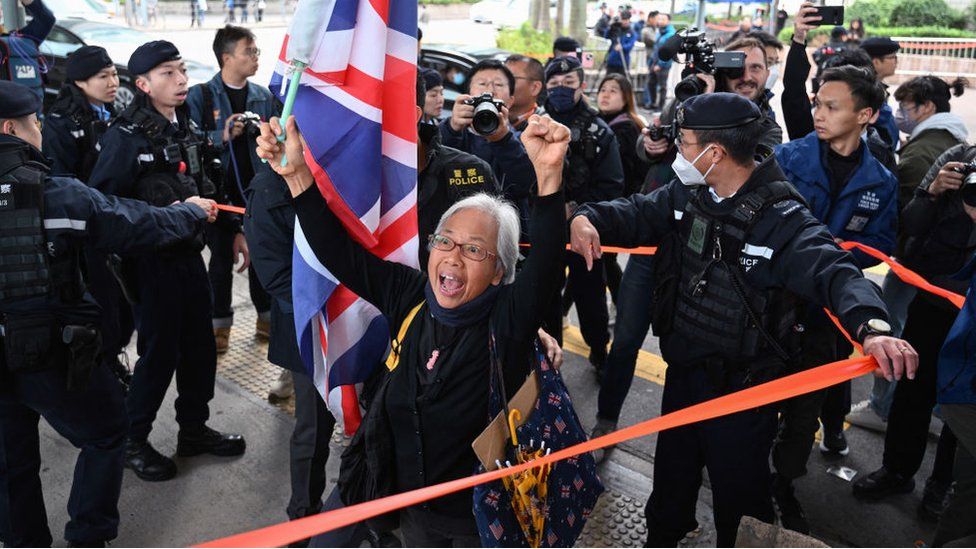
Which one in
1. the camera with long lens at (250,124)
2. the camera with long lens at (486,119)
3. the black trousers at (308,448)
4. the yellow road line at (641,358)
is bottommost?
the yellow road line at (641,358)

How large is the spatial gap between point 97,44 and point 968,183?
14.1 metres

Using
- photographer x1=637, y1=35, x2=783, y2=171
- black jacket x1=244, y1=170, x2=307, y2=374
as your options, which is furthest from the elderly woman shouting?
photographer x1=637, y1=35, x2=783, y2=171

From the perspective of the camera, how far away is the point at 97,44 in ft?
47.2

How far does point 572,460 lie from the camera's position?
2844mm

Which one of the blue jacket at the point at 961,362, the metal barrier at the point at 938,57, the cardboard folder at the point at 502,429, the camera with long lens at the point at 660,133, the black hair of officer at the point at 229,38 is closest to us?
the cardboard folder at the point at 502,429

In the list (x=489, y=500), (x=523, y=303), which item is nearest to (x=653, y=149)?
(x=523, y=303)

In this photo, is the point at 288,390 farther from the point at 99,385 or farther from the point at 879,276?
the point at 879,276

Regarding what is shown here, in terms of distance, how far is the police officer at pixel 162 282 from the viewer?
4.66 metres

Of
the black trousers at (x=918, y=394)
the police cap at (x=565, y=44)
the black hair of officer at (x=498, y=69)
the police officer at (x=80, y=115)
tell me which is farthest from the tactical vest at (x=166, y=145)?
the police cap at (x=565, y=44)

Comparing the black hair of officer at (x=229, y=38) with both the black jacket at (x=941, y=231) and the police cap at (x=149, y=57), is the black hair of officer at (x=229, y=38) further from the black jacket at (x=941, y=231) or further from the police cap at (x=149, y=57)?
the black jacket at (x=941, y=231)

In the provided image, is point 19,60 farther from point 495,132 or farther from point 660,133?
point 660,133

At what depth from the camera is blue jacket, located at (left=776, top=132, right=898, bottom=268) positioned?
421cm

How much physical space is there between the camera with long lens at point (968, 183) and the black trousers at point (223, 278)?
4592 millimetres

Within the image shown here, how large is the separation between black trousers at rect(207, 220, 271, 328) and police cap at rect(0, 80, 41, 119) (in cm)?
257
